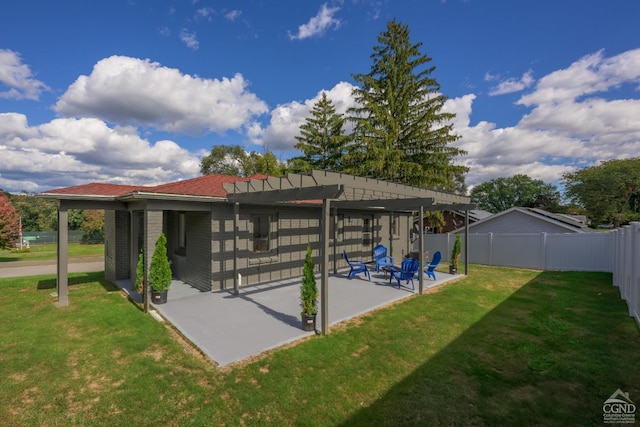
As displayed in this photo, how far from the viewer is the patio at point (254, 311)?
4.93 meters

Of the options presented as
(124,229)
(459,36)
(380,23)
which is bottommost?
(124,229)

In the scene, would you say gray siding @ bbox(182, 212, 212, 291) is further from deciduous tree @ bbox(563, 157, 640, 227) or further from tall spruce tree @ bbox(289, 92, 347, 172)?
deciduous tree @ bbox(563, 157, 640, 227)

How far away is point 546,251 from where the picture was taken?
42.8ft

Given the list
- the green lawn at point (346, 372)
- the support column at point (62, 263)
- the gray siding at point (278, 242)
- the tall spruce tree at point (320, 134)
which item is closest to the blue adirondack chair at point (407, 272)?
the green lawn at point (346, 372)

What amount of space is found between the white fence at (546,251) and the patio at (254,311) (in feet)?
21.6

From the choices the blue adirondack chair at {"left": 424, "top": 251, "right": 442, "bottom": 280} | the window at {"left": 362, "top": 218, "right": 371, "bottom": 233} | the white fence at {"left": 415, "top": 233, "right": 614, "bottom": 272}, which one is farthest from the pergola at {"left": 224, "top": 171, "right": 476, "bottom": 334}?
the white fence at {"left": 415, "top": 233, "right": 614, "bottom": 272}

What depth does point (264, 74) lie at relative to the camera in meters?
16.5

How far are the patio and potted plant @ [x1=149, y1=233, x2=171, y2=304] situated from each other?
0.40 metres

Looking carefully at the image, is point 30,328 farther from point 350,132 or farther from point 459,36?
point 350,132

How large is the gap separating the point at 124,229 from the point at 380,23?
19.9m

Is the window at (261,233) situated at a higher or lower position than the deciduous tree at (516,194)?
lower

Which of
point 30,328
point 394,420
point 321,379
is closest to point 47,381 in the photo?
point 30,328

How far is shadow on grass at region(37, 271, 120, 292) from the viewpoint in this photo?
9.59 metres

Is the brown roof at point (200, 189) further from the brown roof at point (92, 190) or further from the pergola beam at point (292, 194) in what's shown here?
the brown roof at point (92, 190)
